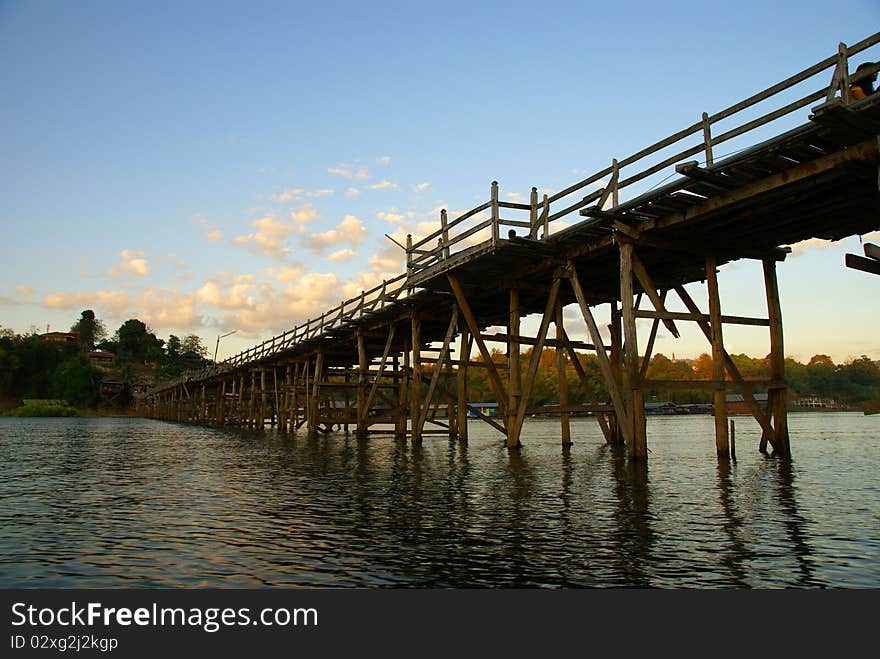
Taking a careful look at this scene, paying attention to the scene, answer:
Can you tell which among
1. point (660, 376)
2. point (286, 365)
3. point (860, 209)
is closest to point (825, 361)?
point (660, 376)

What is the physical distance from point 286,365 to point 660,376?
277 feet

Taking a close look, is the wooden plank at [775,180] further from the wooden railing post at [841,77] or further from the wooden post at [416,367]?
the wooden post at [416,367]

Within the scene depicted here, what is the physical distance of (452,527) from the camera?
8414 mm

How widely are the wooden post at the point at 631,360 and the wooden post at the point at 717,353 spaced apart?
197 cm

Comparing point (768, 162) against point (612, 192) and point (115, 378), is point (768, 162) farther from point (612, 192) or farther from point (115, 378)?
point (115, 378)

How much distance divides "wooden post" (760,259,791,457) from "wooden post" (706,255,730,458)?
5.78 ft

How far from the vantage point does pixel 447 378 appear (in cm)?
2788

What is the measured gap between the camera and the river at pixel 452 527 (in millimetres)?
6086

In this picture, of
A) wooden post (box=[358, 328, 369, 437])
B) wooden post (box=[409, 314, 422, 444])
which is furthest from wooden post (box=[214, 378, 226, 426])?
wooden post (box=[409, 314, 422, 444])

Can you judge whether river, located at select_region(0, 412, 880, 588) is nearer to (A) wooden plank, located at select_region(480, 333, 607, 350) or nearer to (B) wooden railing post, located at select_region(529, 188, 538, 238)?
(A) wooden plank, located at select_region(480, 333, 607, 350)

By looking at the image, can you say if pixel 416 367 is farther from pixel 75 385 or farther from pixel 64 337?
pixel 64 337

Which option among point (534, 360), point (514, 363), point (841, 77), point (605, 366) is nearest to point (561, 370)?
point (514, 363)

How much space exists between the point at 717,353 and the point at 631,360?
253cm

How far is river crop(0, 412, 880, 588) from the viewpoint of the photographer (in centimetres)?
609
